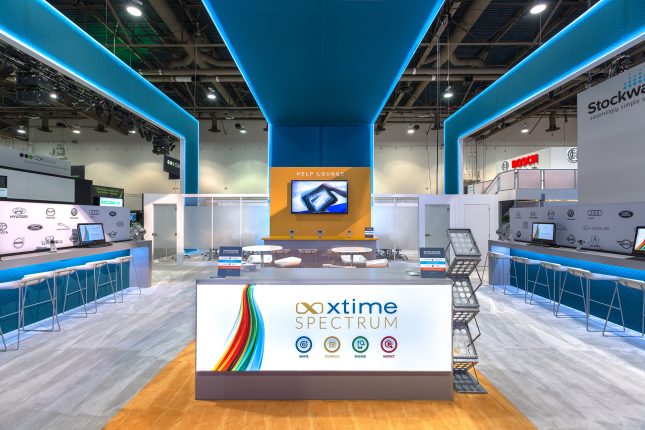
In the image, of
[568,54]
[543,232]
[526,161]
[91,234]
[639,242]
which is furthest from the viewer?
[526,161]

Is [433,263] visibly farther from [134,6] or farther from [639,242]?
[134,6]

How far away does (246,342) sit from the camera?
6.91 ft

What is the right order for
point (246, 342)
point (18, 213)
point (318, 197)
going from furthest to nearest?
point (318, 197) → point (18, 213) → point (246, 342)

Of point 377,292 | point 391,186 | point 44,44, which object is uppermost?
point 44,44

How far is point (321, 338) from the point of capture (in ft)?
6.94

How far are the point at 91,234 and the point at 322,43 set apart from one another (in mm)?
4359

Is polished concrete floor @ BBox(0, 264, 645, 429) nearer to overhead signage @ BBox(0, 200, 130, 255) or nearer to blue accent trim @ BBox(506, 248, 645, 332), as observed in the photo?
blue accent trim @ BBox(506, 248, 645, 332)

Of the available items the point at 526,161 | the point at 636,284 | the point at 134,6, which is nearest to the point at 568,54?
the point at 636,284

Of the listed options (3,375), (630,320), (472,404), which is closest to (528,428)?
(472,404)

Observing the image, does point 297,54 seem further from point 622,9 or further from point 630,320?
point 630,320

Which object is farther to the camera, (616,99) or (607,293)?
(616,99)

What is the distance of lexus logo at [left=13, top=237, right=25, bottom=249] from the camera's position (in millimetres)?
3724

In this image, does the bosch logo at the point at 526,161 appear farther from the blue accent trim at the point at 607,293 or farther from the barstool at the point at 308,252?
the barstool at the point at 308,252

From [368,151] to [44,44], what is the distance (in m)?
5.94
